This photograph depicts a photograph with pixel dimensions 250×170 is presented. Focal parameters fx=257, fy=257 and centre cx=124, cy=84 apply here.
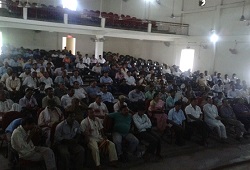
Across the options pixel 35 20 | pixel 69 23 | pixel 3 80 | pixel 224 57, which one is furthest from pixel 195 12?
pixel 3 80

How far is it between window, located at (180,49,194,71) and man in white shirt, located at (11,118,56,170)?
15191 mm

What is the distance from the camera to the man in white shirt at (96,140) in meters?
4.89

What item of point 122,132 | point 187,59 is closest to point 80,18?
point 187,59

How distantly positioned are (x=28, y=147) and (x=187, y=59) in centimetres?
1589

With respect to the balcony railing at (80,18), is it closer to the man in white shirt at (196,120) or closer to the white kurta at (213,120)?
the man in white shirt at (196,120)

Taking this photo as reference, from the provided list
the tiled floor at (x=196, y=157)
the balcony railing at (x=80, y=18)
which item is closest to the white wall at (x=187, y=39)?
the balcony railing at (x=80, y=18)

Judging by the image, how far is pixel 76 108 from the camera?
20.2 feet

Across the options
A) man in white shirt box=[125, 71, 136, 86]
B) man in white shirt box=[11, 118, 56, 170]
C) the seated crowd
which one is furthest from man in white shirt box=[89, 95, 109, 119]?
man in white shirt box=[125, 71, 136, 86]

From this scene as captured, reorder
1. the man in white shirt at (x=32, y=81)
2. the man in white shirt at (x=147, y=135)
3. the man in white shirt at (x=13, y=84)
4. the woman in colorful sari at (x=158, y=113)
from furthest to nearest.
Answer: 1. the man in white shirt at (x=32, y=81)
2. the man in white shirt at (x=13, y=84)
3. the woman in colorful sari at (x=158, y=113)
4. the man in white shirt at (x=147, y=135)

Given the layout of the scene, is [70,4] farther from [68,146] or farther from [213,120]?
[68,146]

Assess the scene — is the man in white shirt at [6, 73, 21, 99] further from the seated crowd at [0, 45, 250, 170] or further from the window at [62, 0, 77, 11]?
the window at [62, 0, 77, 11]

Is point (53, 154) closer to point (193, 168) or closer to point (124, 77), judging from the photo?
point (193, 168)

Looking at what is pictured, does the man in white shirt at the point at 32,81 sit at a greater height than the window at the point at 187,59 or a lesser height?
lesser

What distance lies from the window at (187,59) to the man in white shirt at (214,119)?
1104 cm
